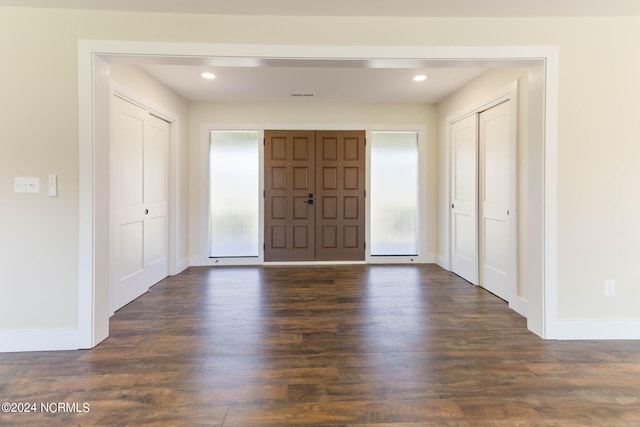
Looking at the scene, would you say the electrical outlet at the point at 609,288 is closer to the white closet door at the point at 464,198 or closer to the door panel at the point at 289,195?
the white closet door at the point at 464,198

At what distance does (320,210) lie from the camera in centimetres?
524

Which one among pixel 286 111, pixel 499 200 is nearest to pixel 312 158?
pixel 286 111

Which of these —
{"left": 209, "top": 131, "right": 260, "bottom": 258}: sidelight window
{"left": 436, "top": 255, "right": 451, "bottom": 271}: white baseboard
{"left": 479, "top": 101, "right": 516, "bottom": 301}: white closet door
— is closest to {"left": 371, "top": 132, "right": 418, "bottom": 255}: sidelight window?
{"left": 436, "top": 255, "right": 451, "bottom": 271}: white baseboard

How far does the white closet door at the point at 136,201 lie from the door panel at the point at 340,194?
2.21 meters

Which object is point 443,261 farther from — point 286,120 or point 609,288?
point 286,120

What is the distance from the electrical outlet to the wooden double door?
307cm

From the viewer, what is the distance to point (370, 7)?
2342 millimetres

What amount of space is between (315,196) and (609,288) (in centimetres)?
360

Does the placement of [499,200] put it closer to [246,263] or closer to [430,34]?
[430,34]

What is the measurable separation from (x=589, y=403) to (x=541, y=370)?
325 millimetres

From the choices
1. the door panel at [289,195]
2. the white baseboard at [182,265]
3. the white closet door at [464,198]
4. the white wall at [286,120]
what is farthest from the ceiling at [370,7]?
the white baseboard at [182,265]

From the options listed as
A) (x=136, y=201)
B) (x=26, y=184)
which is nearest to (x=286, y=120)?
(x=136, y=201)

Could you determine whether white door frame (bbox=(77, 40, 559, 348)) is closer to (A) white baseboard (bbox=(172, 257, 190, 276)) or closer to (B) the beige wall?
(B) the beige wall

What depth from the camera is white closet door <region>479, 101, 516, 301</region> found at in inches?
130
